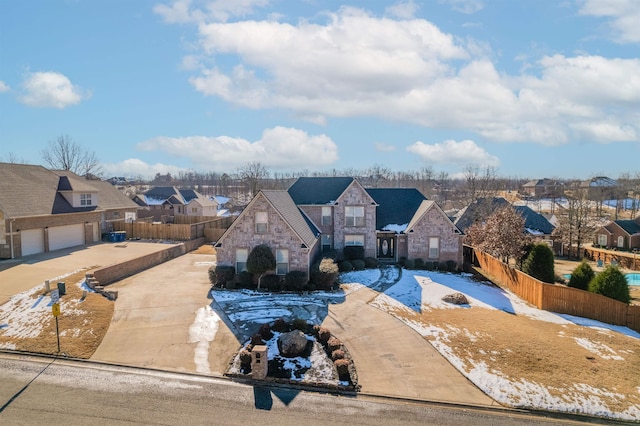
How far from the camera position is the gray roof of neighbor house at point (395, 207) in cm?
3569

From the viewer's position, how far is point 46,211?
33500 millimetres

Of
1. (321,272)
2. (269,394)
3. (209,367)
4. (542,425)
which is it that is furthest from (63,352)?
(542,425)

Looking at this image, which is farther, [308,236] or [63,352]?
[308,236]

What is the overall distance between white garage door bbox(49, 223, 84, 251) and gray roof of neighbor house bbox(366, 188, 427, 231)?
27138mm

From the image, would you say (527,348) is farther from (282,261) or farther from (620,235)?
(620,235)

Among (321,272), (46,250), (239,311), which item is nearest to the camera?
(239,311)

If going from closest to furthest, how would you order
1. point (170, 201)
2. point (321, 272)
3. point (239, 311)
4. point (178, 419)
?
point (178, 419)
point (239, 311)
point (321, 272)
point (170, 201)

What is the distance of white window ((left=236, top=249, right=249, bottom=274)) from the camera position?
2694cm

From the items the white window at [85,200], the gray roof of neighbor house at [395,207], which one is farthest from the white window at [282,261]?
the white window at [85,200]

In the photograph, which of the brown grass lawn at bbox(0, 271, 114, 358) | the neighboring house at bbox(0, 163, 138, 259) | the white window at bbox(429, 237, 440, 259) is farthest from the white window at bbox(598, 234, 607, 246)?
the neighboring house at bbox(0, 163, 138, 259)

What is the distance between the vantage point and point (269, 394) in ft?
48.3

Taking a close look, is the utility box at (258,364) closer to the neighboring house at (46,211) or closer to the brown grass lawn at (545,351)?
the brown grass lawn at (545,351)

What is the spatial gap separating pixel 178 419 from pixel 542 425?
466 inches

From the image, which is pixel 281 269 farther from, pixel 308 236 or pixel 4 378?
pixel 4 378
